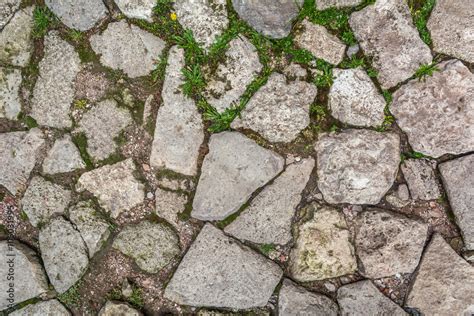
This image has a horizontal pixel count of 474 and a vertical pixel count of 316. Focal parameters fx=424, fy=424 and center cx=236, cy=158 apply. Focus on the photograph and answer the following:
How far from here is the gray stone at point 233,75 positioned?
7.79 ft

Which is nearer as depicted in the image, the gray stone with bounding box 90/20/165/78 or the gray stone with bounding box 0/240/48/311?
the gray stone with bounding box 90/20/165/78

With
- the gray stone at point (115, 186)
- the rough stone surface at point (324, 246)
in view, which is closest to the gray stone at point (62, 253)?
the gray stone at point (115, 186)

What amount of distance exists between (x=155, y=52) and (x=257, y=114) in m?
0.68

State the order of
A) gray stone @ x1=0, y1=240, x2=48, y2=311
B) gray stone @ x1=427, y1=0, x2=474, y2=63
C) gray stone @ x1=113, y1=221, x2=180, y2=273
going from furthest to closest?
gray stone @ x1=0, y1=240, x2=48, y2=311 → gray stone @ x1=113, y1=221, x2=180, y2=273 → gray stone @ x1=427, y1=0, x2=474, y2=63

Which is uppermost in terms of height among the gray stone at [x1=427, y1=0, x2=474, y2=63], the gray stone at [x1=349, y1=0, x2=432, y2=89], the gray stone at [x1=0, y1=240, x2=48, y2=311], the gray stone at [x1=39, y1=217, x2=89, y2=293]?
the gray stone at [x1=427, y1=0, x2=474, y2=63]

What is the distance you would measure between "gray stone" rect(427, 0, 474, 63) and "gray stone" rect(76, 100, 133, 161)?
1763 millimetres

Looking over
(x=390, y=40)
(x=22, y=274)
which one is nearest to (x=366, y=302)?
(x=390, y=40)

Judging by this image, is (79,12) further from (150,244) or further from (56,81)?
(150,244)

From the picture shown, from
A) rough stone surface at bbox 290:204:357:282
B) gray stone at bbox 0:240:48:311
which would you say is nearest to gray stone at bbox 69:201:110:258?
gray stone at bbox 0:240:48:311

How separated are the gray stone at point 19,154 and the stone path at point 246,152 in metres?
0.01

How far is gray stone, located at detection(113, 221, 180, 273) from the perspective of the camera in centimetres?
247

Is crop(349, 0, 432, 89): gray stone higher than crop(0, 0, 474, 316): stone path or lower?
higher

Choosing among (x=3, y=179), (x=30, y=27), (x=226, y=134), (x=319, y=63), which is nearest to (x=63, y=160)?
(x=3, y=179)

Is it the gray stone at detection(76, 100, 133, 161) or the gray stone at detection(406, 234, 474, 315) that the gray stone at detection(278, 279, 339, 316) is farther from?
the gray stone at detection(76, 100, 133, 161)
